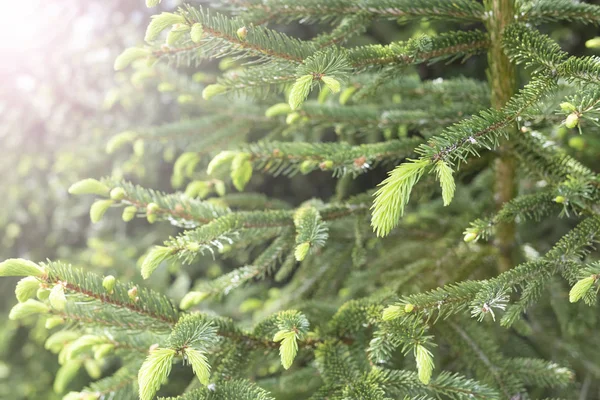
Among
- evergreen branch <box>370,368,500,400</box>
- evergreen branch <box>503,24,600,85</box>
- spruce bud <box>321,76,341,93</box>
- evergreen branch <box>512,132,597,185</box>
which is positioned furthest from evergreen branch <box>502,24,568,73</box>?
evergreen branch <box>370,368,500,400</box>

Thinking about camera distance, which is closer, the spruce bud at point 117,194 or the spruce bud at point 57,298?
the spruce bud at point 57,298

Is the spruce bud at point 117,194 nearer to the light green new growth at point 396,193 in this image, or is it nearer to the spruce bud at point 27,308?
the spruce bud at point 27,308

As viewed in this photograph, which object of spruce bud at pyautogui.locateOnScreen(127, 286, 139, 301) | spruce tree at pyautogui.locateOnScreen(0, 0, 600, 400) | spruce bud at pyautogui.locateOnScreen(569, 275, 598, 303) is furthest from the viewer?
spruce bud at pyautogui.locateOnScreen(127, 286, 139, 301)

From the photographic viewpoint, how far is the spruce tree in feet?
3.47

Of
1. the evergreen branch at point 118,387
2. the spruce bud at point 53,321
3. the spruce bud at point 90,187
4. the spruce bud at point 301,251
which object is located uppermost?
the spruce bud at point 90,187

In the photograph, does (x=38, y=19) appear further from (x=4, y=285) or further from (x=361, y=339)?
(x=361, y=339)

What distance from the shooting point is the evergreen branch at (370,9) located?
4.25 ft

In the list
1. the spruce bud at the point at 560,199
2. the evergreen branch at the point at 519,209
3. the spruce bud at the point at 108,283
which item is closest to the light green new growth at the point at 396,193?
the evergreen branch at the point at 519,209

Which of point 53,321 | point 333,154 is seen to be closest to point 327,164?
point 333,154

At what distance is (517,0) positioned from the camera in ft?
4.17

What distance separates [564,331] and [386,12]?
54.0 inches

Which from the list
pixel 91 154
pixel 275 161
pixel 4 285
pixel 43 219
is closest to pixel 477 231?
pixel 275 161

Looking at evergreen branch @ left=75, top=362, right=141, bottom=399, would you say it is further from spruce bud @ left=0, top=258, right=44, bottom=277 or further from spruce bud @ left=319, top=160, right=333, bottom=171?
spruce bud @ left=319, top=160, right=333, bottom=171

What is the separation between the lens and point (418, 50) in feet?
3.92
